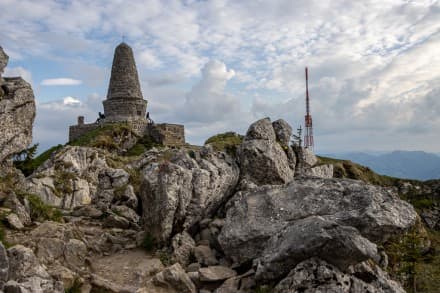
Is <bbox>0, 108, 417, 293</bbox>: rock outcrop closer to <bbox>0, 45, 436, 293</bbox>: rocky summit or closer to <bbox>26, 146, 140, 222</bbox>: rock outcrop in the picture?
<bbox>0, 45, 436, 293</bbox>: rocky summit

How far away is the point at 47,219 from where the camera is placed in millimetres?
15383

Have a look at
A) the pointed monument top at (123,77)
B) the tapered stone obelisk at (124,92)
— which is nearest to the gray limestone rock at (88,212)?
the tapered stone obelisk at (124,92)

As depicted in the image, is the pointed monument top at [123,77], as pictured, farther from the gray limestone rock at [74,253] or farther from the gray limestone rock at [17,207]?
the gray limestone rock at [74,253]

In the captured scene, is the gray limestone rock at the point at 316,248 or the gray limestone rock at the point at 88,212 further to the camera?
the gray limestone rock at the point at 88,212

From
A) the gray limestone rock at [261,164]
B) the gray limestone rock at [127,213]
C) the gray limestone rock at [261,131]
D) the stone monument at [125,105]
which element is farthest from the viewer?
the stone monument at [125,105]

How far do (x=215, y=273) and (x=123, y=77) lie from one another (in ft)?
168

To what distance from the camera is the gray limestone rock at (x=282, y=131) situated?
843 inches

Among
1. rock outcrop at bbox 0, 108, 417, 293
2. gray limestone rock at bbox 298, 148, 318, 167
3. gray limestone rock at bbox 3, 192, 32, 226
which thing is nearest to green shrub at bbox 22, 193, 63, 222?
rock outcrop at bbox 0, 108, 417, 293

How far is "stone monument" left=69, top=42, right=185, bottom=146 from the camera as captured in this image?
5788cm

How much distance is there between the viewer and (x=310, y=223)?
10266mm

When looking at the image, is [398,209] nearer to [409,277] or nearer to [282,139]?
[409,277]

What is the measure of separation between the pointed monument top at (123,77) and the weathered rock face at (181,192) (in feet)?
142

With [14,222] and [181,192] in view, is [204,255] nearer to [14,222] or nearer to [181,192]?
[181,192]

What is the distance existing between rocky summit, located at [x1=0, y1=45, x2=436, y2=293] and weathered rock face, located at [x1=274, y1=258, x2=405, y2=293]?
1.0 inches
